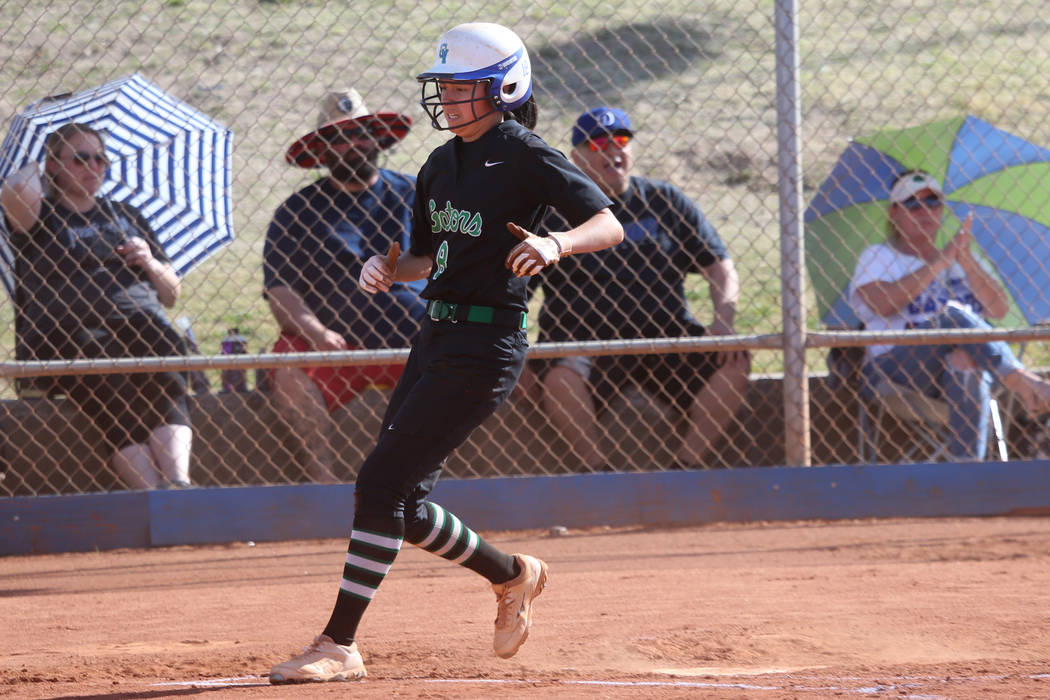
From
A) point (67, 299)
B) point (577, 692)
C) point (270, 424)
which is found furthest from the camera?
point (270, 424)

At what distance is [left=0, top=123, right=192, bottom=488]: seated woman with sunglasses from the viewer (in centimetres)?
593

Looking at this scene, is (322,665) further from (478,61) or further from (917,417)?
(917,417)

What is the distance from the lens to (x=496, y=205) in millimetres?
3545

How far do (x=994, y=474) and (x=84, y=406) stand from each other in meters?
4.42

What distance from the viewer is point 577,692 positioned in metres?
3.23

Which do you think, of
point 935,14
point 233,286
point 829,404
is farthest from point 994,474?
point 935,14

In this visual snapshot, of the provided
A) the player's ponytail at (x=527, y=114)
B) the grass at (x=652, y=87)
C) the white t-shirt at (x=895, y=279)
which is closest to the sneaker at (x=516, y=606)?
the player's ponytail at (x=527, y=114)

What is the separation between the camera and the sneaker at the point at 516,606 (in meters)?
3.64

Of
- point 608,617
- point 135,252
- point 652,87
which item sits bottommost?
point 608,617

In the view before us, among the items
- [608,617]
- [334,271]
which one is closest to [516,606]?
[608,617]

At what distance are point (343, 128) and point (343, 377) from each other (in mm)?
1232

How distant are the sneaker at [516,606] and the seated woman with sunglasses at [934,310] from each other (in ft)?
10.4

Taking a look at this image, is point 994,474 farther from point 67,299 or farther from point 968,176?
point 67,299

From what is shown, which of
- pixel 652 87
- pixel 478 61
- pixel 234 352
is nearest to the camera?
pixel 478 61
